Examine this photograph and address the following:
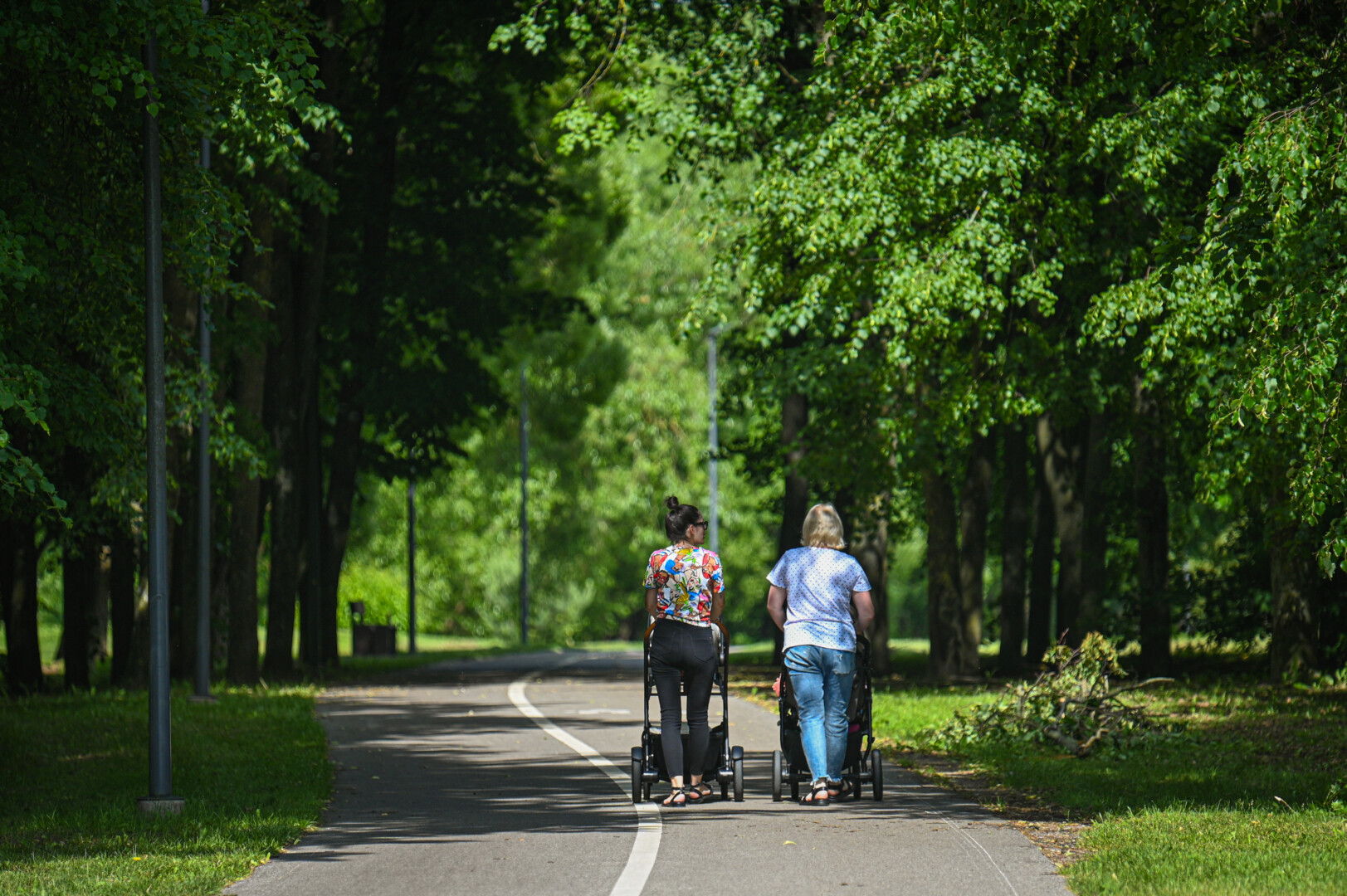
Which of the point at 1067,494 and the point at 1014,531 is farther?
the point at 1014,531

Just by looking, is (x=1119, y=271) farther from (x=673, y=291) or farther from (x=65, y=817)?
(x=673, y=291)

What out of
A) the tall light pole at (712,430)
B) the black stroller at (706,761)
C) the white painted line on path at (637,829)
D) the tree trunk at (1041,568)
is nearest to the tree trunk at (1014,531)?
the tree trunk at (1041,568)

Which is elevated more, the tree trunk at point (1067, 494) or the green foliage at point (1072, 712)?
the tree trunk at point (1067, 494)

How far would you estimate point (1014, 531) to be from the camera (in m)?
27.0

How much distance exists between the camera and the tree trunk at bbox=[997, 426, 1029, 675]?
26.5 meters

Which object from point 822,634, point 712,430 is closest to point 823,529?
point 822,634

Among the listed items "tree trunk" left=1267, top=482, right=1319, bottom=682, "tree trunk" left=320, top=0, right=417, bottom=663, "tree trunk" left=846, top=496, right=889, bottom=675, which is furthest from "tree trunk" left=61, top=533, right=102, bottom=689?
"tree trunk" left=1267, top=482, right=1319, bottom=682

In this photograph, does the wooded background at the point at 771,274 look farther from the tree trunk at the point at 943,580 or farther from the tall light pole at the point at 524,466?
the tall light pole at the point at 524,466

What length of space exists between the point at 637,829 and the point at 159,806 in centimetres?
304

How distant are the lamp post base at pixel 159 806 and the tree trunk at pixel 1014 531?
1842 cm

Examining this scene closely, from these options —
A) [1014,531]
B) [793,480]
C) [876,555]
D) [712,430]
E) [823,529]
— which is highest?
[712,430]

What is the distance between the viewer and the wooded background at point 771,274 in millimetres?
10367

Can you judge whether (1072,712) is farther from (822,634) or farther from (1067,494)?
(1067,494)

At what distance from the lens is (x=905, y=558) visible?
7825 centimetres
